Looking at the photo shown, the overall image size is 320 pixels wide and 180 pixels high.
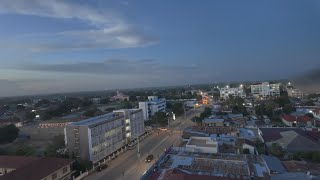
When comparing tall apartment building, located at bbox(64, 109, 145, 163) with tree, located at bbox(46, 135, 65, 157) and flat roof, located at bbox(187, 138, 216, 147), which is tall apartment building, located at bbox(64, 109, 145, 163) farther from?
flat roof, located at bbox(187, 138, 216, 147)

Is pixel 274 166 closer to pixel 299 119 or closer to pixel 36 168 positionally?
pixel 36 168

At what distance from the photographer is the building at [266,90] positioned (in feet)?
193

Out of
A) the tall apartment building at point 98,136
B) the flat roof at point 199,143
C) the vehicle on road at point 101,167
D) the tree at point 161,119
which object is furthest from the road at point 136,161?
the tree at point 161,119

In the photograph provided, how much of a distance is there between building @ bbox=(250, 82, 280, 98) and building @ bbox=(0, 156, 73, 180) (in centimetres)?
5203

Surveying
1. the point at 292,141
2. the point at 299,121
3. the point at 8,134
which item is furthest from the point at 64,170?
the point at 299,121

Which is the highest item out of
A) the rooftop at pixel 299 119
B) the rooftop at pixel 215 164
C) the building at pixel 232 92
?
the building at pixel 232 92

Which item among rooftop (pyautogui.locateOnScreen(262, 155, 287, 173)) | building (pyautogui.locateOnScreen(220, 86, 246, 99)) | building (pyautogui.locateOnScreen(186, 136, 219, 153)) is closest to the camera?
rooftop (pyautogui.locateOnScreen(262, 155, 287, 173))

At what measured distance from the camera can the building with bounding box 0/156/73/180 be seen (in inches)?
440

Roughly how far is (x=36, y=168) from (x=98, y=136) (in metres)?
6.32

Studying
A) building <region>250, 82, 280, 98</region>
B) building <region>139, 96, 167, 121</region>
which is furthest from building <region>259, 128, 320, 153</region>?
building <region>250, 82, 280, 98</region>

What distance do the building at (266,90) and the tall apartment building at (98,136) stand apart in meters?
43.6

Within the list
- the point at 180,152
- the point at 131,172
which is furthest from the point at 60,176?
the point at 180,152

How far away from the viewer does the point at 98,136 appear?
59.3 ft

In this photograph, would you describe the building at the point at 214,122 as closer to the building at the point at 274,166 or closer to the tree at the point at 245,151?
the tree at the point at 245,151
